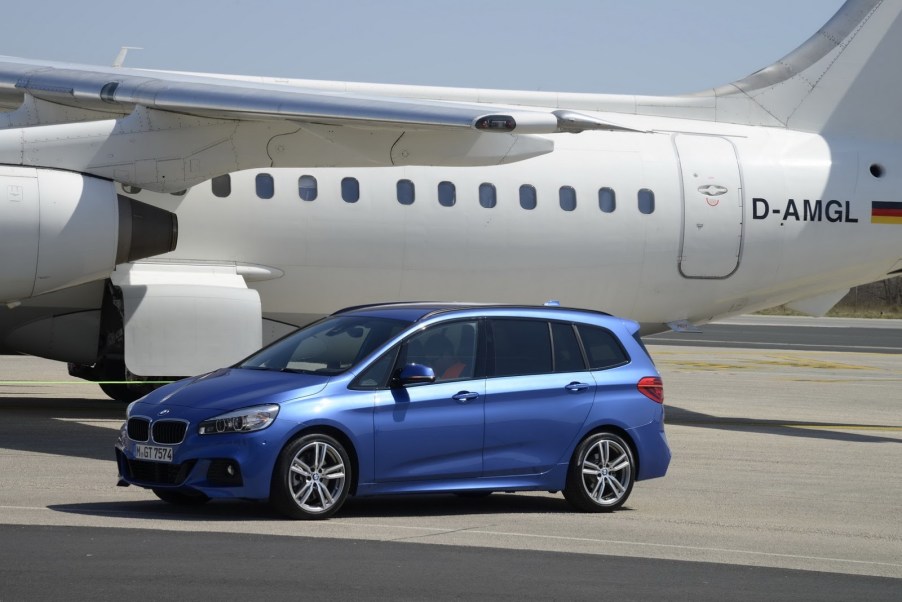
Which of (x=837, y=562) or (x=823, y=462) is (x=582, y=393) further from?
(x=823, y=462)

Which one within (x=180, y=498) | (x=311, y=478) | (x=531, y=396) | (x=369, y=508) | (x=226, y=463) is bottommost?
(x=369, y=508)

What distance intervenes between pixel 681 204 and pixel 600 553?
10.6 m

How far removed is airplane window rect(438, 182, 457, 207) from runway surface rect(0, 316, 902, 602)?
A: 14.1ft

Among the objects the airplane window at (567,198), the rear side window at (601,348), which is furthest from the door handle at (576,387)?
the airplane window at (567,198)

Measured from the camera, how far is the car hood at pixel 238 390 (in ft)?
33.0

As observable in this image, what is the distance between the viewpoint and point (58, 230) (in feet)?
46.8

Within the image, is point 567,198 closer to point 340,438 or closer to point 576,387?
point 576,387

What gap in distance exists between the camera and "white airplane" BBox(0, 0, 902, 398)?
14609 millimetres

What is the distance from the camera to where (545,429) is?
35.9ft

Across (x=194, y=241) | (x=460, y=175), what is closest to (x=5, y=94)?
(x=194, y=241)

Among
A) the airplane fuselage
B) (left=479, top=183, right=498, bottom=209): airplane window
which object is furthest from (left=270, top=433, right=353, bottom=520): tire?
(left=479, top=183, right=498, bottom=209): airplane window

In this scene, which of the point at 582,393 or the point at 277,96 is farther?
the point at 277,96

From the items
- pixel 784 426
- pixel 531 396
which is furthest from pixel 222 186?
pixel 784 426

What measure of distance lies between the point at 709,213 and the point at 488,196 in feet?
10.7
